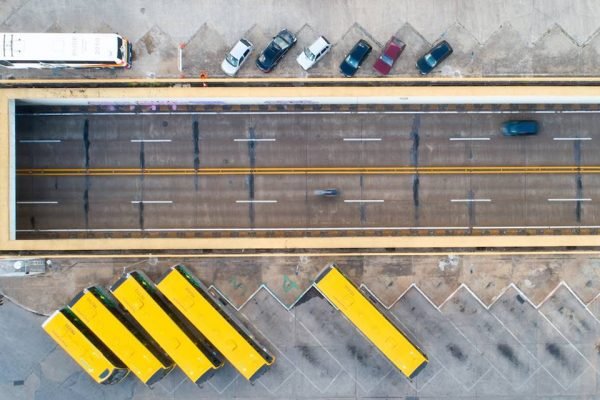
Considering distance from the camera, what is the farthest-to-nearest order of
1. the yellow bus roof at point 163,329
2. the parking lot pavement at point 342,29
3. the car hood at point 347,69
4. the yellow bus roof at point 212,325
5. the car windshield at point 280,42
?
the parking lot pavement at point 342,29
the car hood at point 347,69
the car windshield at point 280,42
the yellow bus roof at point 212,325
the yellow bus roof at point 163,329

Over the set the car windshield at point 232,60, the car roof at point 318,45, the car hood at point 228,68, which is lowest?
the car hood at point 228,68

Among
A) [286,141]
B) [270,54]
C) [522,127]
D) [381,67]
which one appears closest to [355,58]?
[381,67]

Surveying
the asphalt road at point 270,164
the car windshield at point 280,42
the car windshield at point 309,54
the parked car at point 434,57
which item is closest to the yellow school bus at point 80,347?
the asphalt road at point 270,164

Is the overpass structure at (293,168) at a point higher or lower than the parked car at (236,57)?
lower

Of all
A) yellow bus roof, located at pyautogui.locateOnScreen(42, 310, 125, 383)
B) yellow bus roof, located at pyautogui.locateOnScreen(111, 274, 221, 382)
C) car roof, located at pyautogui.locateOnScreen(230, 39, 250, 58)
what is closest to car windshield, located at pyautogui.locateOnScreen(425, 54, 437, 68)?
car roof, located at pyautogui.locateOnScreen(230, 39, 250, 58)

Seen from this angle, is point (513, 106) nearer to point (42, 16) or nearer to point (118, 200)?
point (118, 200)

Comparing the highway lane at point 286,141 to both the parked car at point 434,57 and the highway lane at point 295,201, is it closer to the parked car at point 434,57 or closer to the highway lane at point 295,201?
the highway lane at point 295,201

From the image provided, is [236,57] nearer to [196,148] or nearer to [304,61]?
[304,61]
